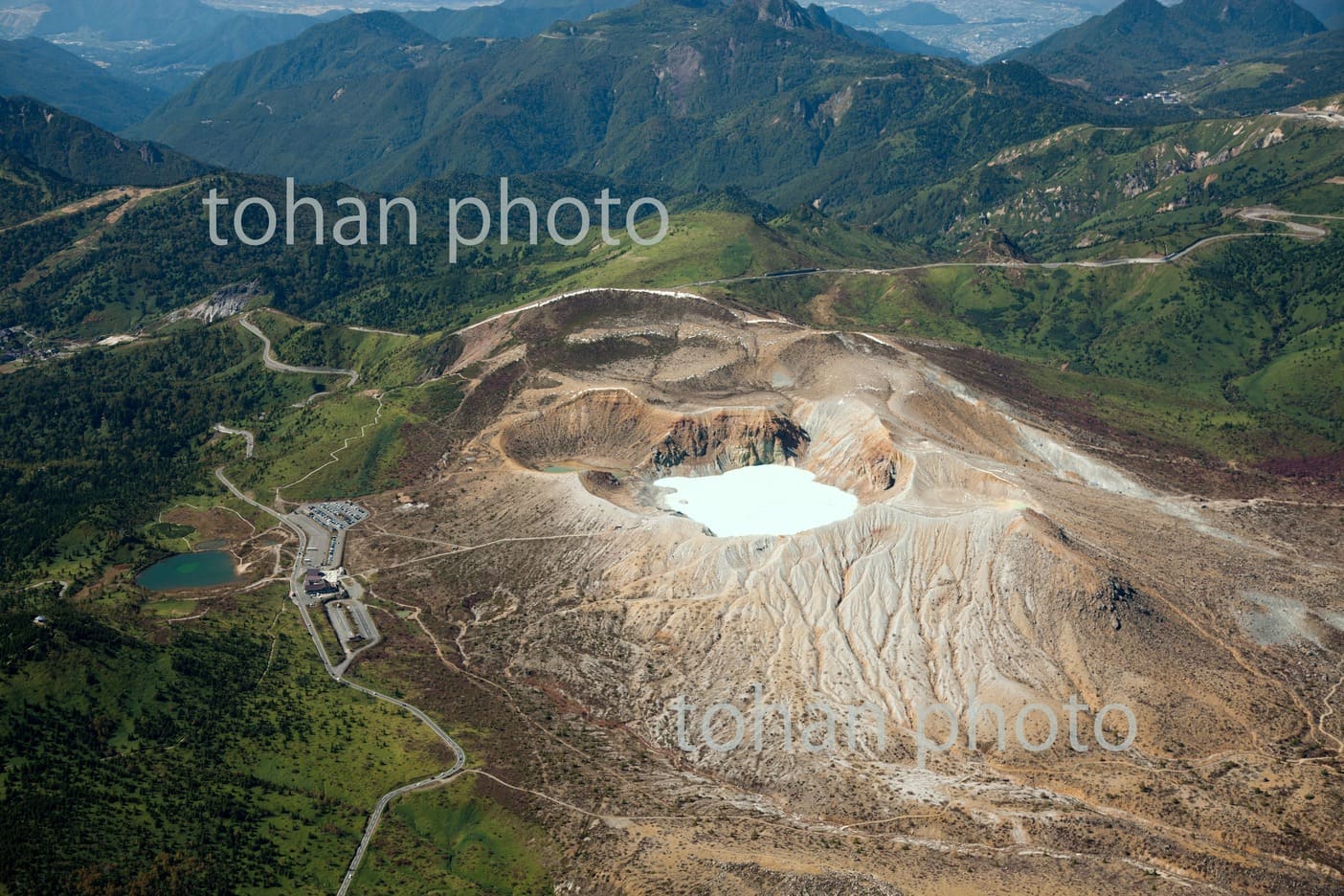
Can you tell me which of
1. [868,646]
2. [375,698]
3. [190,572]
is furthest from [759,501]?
[190,572]

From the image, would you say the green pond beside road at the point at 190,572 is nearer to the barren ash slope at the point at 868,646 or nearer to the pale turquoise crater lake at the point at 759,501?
the barren ash slope at the point at 868,646

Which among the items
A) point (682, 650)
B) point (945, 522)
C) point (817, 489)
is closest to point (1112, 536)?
point (945, 522)

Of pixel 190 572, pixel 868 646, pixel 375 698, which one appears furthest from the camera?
pixel 190 572

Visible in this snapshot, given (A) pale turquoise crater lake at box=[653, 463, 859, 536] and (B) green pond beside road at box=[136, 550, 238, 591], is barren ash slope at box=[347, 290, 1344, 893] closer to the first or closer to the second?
(A) pale turquoise crater lake at box=[653, 463, 859, 536]

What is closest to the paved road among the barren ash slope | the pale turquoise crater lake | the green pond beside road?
the barren ash slope

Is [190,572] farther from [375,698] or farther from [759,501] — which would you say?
[759,501]

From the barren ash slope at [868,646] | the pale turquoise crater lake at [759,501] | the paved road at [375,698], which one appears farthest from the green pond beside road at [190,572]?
the pale turquoise crater lake at [759,501]

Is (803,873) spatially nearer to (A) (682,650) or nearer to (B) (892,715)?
(B) (892,715)
